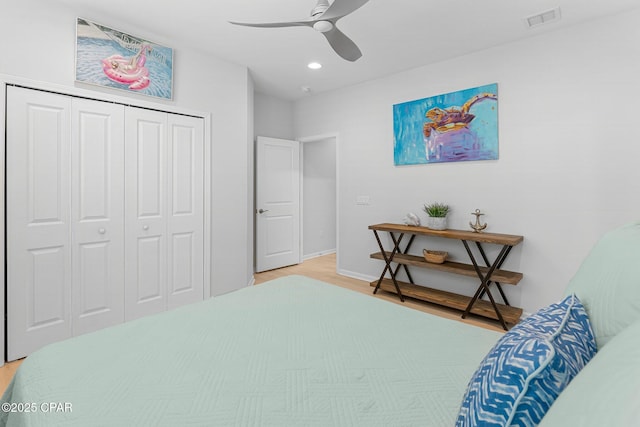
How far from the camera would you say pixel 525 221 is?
3033mm

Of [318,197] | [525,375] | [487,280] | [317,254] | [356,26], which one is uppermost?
[356,26]

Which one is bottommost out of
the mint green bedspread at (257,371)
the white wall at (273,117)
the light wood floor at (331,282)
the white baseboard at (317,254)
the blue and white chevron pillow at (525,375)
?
the light wood floor at (331,282)

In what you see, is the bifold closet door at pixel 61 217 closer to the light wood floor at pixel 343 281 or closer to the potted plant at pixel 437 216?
the light wood floor at pixel 343 281

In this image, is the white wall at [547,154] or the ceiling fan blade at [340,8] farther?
the white wall at [547,154]

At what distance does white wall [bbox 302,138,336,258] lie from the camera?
5.65 m

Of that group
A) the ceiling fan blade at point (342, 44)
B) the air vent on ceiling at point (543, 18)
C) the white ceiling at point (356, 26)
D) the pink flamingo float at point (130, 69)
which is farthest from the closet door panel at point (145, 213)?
the air vent on ceiling at point (543, 18)

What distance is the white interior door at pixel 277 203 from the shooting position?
470cm

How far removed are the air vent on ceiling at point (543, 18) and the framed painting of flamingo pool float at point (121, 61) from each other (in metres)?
3.23

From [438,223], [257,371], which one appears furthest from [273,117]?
[257,371]

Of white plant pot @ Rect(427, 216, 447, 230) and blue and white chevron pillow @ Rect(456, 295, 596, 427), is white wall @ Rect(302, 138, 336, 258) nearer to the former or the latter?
white plant pot @ Rect(427, 216, 447, 230)

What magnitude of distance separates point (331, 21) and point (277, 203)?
10.8 feet

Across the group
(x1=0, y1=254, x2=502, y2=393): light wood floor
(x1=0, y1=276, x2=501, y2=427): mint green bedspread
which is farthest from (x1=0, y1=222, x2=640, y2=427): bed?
(x1=0, y1=254, x2=502, y2=393): light wood floor

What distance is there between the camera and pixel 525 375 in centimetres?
58

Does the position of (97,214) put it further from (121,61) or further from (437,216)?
(437,216)
